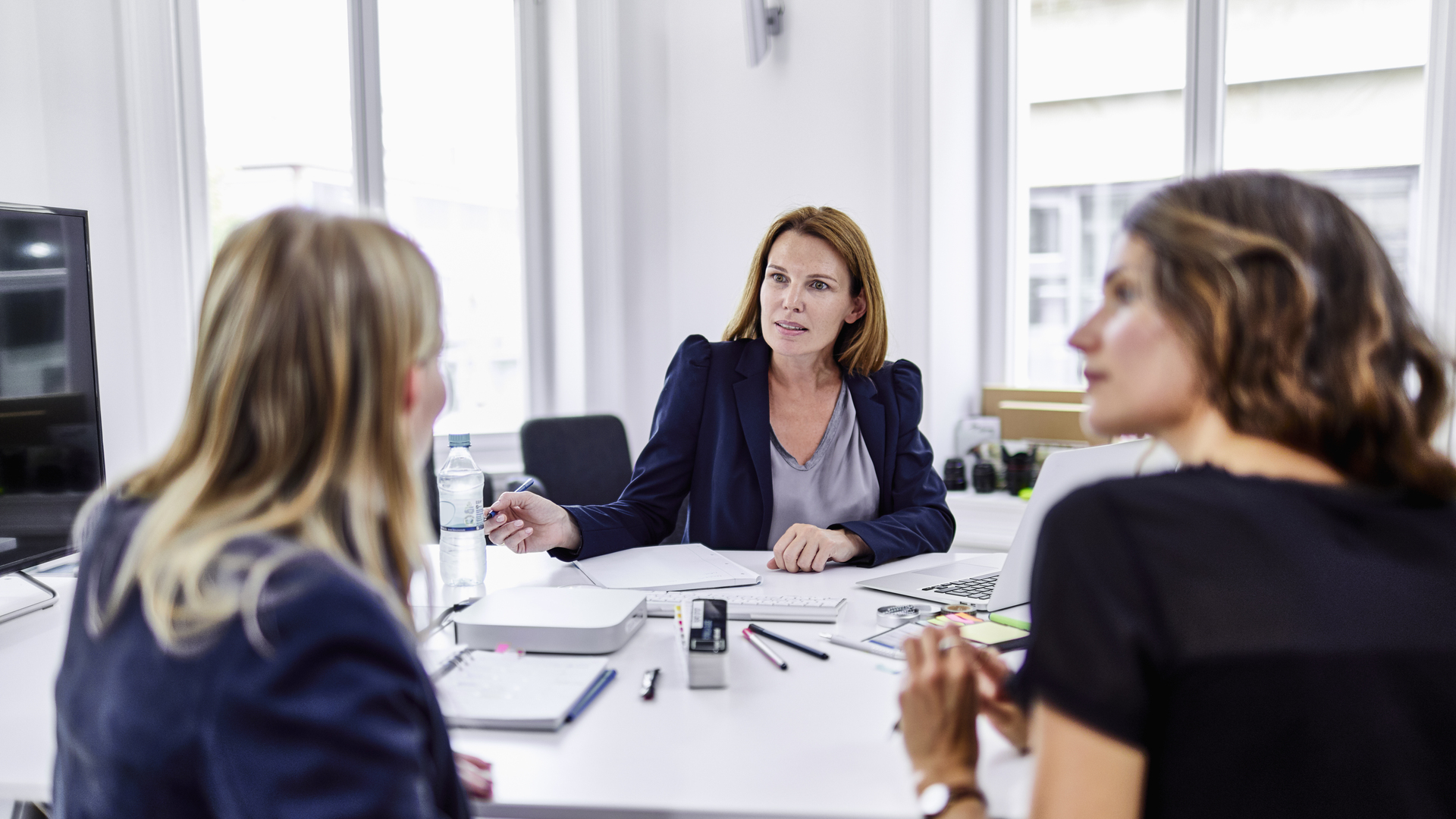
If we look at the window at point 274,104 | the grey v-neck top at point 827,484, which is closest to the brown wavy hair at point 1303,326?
the grey v-neck top at point 827,484

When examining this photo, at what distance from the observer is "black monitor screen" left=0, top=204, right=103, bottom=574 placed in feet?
5.02

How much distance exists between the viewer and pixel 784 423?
215 cm

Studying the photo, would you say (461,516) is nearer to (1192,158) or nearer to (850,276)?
(850,276)

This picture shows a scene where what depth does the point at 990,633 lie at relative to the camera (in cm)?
131

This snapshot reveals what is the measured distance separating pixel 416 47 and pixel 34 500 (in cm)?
217

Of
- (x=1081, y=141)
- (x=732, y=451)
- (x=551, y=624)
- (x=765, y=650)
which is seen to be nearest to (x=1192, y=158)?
(x=1081, y=141)

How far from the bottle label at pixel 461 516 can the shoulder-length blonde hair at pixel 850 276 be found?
2.64ft

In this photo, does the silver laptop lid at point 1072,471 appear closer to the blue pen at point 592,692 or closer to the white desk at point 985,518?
the blue pen at point 592,692

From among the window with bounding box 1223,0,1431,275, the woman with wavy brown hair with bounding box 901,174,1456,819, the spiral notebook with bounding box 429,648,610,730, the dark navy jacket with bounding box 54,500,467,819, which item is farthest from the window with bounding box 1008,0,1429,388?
the dark navy jacket with bounding box 54,500,467,819

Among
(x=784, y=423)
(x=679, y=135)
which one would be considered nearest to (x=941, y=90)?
(x=679, y=135)

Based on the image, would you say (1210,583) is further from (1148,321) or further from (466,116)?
(466,116)

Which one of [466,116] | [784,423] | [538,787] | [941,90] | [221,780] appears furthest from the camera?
[466,116]

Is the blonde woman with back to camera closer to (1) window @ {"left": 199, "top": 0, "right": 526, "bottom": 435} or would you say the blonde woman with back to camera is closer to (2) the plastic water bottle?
(2) the plastic water bottle

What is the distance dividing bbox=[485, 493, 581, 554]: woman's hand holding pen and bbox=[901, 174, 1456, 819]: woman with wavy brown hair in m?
1.10
